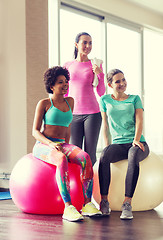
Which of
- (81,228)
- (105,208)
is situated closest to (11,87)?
(105,208)

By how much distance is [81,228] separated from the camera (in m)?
2.29

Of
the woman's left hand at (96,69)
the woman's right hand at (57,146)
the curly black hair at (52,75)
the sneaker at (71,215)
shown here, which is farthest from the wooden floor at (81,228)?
the woman's left hand at (96,69)

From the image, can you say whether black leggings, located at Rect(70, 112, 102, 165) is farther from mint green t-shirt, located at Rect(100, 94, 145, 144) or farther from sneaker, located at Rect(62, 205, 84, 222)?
sneaker, located at Rect(62, 205, 84, 222)

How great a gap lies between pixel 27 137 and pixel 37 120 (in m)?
1.36

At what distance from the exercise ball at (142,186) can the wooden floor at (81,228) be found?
0.09 meters

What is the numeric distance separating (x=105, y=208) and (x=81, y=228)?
1.43 feet

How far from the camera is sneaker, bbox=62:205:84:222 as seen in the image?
2.45 metres

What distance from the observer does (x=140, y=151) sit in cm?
277

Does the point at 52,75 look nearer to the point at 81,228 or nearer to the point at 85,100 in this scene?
the point at 85,100

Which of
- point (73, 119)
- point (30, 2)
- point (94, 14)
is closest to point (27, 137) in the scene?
point (73, 119)

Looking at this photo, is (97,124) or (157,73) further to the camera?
(157,73)

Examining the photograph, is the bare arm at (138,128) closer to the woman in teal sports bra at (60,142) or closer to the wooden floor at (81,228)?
the woman in teal sports bra at (60,142)

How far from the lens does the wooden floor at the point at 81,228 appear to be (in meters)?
2.10

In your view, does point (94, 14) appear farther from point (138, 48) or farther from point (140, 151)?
point (140, 151)
